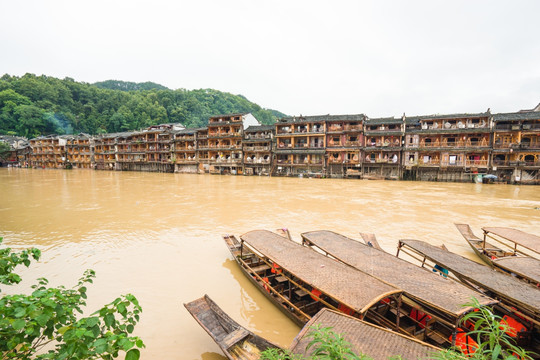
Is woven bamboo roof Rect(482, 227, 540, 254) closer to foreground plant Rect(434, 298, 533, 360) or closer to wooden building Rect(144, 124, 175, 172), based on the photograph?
foreground plant Rect(434, 298, 533, 360)

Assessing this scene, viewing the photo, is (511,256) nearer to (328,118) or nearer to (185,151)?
(328,118)

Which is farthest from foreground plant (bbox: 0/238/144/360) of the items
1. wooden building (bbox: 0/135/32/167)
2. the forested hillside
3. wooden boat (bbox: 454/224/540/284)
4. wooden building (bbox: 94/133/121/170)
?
wooden building (bbox: 0/135/32/167)

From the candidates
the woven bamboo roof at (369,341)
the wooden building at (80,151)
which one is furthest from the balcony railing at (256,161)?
Result: the wooden building at (80,151)

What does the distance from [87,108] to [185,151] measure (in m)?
68.9

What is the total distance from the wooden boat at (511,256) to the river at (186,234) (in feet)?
2.95

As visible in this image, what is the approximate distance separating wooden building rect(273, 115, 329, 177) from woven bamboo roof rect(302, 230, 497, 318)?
3904 cm

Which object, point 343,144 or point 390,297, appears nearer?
point 390,297

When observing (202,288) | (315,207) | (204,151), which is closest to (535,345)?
(202,288)

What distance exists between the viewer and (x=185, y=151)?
59.5 meters

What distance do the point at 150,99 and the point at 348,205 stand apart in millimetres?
103120

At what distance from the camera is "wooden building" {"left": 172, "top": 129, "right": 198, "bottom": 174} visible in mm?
58781

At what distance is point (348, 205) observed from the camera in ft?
66.6

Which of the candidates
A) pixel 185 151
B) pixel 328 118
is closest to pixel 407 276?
pixel 328 118

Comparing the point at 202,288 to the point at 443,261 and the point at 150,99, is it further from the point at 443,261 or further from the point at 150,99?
the point at 150,99
